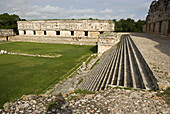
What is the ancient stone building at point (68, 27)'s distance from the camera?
24.4 meters

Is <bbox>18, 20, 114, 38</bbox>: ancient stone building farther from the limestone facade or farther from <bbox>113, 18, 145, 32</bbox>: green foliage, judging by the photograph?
Answer: <bbox>113, 18, 145, 32</bbox>: green foliage

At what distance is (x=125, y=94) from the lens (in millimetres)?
4102

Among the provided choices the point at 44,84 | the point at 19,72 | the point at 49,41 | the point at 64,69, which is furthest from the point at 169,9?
the point at 49,41

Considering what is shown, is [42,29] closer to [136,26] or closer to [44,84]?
[44,84]

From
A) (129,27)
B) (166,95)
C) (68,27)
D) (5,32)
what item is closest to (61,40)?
(68,27)

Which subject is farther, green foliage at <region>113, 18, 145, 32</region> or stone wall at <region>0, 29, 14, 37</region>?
green foliage at <region>113, 18, 145, 32</region>

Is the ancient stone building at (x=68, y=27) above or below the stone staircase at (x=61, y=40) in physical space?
above

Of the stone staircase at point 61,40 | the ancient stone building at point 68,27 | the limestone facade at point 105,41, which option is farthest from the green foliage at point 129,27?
the limestone facade at point 105,41

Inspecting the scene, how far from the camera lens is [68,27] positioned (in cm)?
2575

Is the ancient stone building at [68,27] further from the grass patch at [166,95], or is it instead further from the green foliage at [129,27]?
the grass patch at [166,95]

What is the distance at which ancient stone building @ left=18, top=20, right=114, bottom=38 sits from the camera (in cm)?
2438

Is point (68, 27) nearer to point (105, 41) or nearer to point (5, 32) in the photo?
point (105, 41)

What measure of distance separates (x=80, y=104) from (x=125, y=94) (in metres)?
1.49

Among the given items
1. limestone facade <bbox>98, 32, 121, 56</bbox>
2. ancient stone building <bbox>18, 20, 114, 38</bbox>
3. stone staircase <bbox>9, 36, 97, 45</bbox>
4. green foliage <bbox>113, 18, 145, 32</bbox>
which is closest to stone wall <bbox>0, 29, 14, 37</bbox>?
stone staircase <bbox>9, 36, 97, 45</bbox>
